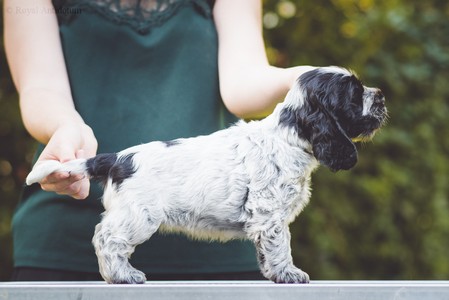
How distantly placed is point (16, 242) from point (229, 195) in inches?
56.0

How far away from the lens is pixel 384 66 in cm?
575

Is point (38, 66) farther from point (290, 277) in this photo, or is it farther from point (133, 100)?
point (290, 277)

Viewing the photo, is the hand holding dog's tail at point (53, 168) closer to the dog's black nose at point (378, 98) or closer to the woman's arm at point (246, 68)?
the woman's arm at point (246, 68)

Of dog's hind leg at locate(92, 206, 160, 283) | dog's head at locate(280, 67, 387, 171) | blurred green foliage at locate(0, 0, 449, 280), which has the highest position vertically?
dog's head at locate(280, 67, 387, 171)

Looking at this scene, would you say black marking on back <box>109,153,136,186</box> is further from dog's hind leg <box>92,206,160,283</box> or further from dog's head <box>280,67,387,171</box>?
dog's head <box>280,67,387,171</box>

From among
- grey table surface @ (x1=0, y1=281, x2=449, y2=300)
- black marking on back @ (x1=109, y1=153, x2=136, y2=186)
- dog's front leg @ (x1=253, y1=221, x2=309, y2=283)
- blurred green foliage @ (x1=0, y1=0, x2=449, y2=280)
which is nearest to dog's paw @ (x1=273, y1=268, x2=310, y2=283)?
dog's front leg @ (x1=253, y1=221, x2=309, y2=283)

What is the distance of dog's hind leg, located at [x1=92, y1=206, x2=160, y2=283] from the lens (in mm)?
2008

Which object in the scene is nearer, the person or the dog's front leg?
the dog's front leg

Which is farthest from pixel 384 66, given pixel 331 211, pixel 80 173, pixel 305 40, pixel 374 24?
pixel 80 173

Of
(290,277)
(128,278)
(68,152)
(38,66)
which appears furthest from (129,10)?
(290,277)

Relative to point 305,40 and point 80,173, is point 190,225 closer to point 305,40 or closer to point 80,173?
point 80,173

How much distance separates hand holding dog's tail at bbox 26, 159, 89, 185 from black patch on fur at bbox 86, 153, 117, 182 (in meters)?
0.02

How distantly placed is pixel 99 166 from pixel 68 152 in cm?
14

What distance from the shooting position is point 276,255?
2.03 metres
